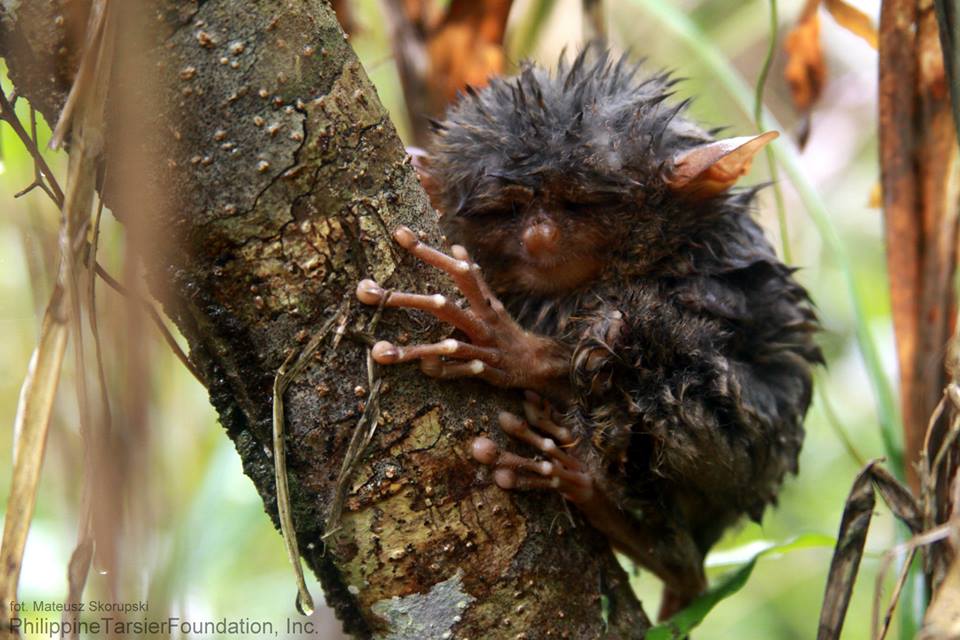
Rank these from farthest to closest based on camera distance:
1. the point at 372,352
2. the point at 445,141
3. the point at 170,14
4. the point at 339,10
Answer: the point at 339,10 → the point at 445,141 → the point at 372,352 → the point at 170,14

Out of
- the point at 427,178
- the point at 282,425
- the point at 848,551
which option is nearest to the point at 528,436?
the point at 282,425

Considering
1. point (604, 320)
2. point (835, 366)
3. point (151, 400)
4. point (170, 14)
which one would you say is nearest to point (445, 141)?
point (604, 320)

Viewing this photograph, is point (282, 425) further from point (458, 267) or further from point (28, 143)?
point (28, 143)

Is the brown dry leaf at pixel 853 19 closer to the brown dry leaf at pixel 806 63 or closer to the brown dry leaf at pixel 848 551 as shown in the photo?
the brown dry leaf at pixel 806 63

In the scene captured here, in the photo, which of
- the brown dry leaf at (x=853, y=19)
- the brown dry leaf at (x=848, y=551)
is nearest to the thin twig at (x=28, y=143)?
the brown dry leaf at (x=848, y=551)

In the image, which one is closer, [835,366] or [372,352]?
[372,352]

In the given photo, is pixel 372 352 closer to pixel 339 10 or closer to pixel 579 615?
pixel 579 615
